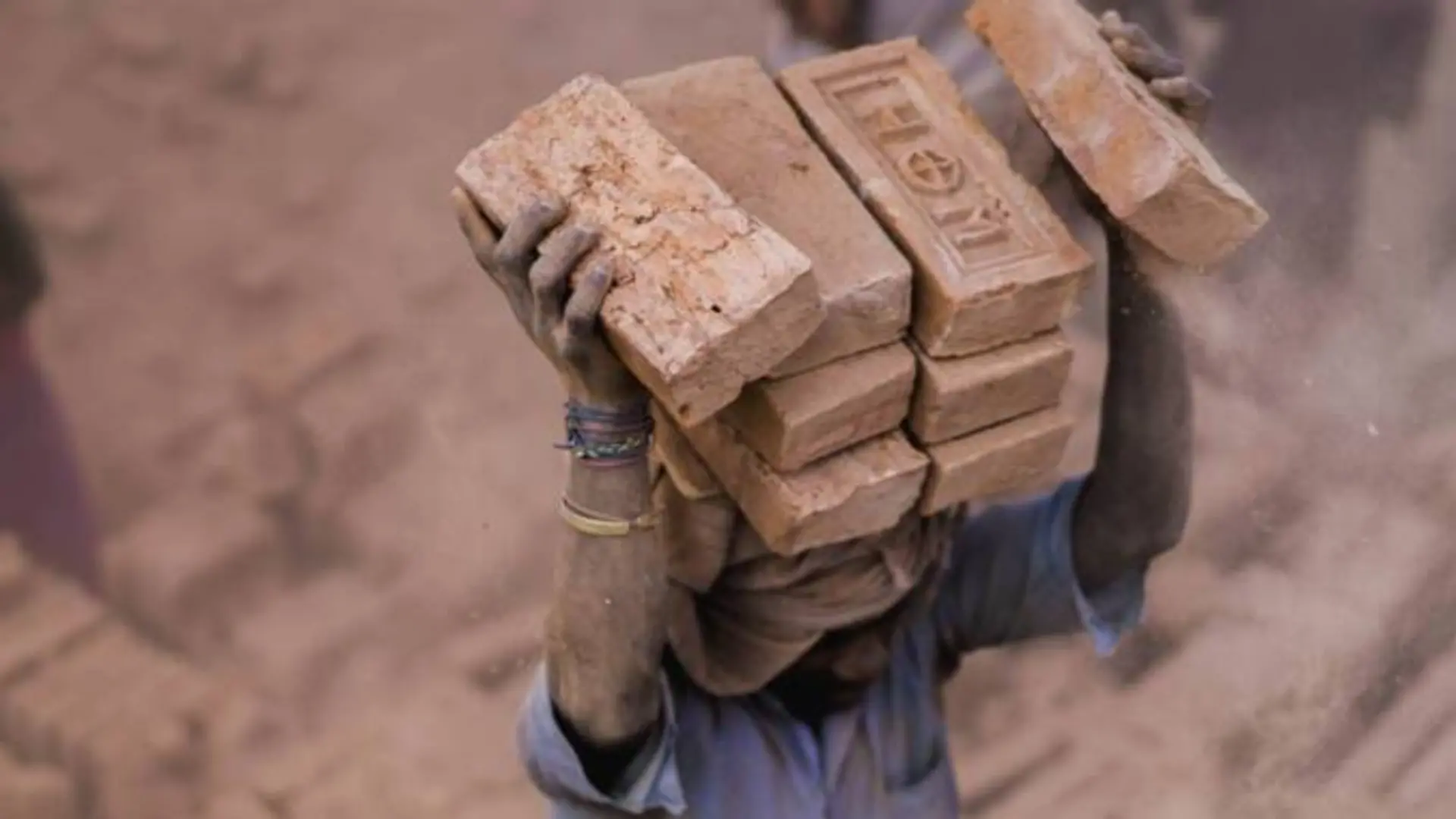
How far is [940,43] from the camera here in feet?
9.14

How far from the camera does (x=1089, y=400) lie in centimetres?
302

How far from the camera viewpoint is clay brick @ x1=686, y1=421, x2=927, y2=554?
157 centimetres

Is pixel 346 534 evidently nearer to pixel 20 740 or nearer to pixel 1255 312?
Answer: pixel 20 740

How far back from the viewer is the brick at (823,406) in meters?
1.53

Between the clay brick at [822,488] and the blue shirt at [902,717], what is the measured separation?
11.5 inches

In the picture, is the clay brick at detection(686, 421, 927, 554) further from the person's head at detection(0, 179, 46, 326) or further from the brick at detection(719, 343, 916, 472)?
the person's head at detection(0, 179, 46, 326)

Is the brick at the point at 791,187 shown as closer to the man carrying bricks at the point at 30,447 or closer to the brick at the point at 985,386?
the brick at the point at 985,386

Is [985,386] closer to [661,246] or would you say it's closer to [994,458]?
[994,458]

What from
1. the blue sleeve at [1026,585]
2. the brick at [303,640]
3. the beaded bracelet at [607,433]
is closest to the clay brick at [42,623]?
the brick at [303,640]

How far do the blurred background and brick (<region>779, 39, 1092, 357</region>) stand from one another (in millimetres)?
1094

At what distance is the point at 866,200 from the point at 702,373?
280 mm

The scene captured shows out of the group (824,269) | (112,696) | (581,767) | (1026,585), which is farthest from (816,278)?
(112,696)

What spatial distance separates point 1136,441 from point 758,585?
0.43 meters

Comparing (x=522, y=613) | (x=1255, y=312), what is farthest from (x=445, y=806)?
(x=1255, y=312)
